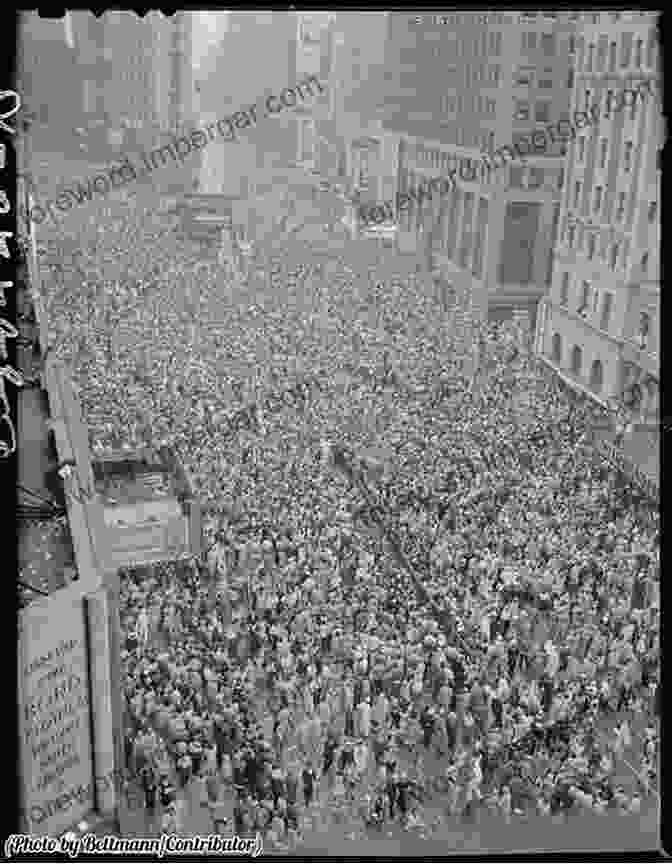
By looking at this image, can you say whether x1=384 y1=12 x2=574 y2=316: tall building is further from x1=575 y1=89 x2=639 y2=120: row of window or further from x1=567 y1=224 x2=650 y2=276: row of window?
x1=567 y1=224 x2=650 y2=276: row of window

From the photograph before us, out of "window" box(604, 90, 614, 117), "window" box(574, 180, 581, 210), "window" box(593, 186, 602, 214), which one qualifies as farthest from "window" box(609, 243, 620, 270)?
"window" box(604, 90, 614, 117)

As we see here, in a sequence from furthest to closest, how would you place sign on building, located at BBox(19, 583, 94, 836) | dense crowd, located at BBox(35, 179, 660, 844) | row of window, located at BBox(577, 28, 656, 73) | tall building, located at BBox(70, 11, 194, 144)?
1. tall building, located at BBox(70, 11, 194, 144)
2. row of window, located at BBox(577, 28, 656, 73)
3. dense crowd, located at BBox(35, 179, 660, 844)
4. sign on building, located at BBox(19, 583, 94, 836)

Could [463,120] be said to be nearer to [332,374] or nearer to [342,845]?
[332,374]

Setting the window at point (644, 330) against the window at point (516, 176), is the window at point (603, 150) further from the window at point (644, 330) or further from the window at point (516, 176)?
Answer: the window at point (516, 176)

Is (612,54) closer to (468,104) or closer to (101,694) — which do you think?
(468,104)

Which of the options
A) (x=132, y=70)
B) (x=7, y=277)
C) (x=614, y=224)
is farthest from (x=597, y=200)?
(x=132, y=70)

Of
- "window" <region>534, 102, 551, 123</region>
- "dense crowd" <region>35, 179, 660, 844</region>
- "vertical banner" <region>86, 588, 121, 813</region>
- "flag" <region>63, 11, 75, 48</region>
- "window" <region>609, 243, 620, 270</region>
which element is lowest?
"dense crowd" <region>35, 179, 660, 844</region>

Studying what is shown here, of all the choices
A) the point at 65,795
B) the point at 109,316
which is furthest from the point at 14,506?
the point at 109,316
